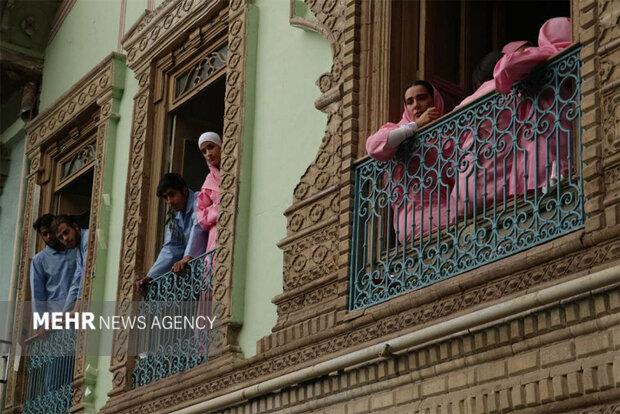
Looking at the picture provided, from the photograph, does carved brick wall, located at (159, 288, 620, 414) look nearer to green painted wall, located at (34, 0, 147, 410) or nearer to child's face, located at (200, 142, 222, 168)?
child's face, located at (200, 142, 222, 168)

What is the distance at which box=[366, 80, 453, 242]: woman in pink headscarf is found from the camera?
7.89m

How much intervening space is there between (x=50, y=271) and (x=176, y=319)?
2.60 m

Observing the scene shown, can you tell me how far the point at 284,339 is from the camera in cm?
873

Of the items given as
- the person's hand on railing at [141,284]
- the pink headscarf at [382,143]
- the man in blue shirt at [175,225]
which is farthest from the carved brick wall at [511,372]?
the person's hand on railing at [141,284]

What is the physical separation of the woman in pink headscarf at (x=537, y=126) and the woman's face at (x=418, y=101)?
94cm

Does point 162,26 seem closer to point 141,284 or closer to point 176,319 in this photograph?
point 141,284

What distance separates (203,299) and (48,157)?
405cm

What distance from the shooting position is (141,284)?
10.7 m

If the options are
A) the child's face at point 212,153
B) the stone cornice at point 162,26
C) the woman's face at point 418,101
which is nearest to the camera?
the woman's face at point 418,101

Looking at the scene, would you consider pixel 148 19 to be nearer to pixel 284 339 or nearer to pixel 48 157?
pixel 48 157

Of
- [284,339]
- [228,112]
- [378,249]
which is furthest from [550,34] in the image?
[228,112]

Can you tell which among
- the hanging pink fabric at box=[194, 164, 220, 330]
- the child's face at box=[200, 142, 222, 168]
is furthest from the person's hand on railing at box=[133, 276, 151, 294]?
the child's face at box=[200, 142, 222, 168]

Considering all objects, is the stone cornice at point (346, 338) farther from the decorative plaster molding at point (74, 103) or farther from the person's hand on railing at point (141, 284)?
the decorative plaster molding at point (74, 103)

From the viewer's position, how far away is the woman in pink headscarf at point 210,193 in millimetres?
10117
